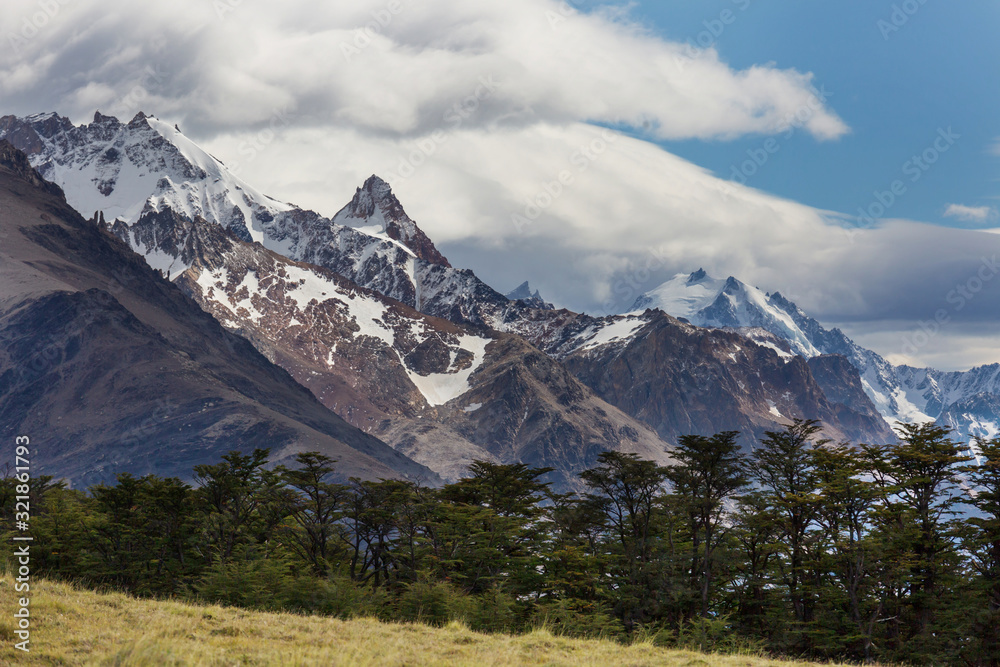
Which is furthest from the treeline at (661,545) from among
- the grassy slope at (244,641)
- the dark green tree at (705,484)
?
the grassy slope at (244,641)

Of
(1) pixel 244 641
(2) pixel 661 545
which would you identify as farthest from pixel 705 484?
(1) pixel 244 641

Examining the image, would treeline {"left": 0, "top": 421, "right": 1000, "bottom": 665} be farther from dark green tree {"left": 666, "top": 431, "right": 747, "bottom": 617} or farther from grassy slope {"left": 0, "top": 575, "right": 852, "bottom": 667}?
grassy slope {"left": 0, "top": 575, "right": 852, "bottom": 667}

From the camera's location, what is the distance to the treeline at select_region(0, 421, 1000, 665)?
55.2 metres

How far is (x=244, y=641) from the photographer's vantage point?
25.1 meters

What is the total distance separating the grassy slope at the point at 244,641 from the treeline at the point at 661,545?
826 inches

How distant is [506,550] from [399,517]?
940 centimetres

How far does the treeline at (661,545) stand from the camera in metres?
55.2

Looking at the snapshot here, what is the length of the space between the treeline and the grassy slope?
2097cm

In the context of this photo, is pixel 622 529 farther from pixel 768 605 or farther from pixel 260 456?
pixel 260 456

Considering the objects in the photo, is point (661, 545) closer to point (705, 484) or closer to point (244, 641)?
point (705, 484)

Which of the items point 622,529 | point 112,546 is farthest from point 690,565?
point 112,546

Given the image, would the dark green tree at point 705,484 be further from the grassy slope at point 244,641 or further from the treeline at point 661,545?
the grassy slope at point 244,641

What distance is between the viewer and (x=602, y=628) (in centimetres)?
4700

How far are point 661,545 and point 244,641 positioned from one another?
44282 mm
